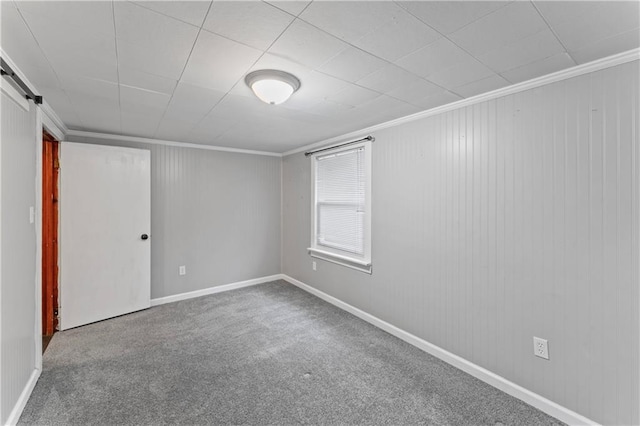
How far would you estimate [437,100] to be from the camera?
2318 millimetres

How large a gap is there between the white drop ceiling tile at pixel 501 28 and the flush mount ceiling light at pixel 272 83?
97 centimetres

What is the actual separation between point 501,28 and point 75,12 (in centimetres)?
193

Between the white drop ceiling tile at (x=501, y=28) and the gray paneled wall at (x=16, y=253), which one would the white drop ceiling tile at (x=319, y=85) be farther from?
the gray paneled wall at (x=16, y=253)

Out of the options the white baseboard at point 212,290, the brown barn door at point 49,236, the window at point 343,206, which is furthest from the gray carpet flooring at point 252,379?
the window at point 343,206

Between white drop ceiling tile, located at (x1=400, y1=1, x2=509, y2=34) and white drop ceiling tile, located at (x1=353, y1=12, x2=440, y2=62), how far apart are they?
4cm

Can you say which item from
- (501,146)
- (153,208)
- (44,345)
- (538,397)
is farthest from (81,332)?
(501,146)

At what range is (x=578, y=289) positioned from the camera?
179 centimetres

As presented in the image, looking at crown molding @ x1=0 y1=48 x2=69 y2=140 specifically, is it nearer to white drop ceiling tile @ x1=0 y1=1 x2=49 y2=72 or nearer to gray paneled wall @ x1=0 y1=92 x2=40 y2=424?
white drop ceiling tile @ x1=0 y1=1 x2=49 y2=72

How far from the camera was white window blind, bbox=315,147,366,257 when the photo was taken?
11.2 feet

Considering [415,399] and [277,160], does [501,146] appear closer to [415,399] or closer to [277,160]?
[415,399]

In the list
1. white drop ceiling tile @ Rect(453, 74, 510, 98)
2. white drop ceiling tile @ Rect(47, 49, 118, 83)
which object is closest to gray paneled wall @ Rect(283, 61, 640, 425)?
white drop ceiling tile @ Rect(453, 74, 510, 98)

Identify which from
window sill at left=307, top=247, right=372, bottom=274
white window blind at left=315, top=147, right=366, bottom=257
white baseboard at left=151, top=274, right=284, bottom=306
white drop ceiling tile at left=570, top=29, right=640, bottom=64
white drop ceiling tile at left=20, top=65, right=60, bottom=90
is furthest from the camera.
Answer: white baseboard at left=151, top=274, right=284, bottom=306

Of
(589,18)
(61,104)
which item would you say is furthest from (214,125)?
(589,18)

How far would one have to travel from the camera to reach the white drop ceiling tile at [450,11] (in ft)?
3.86
